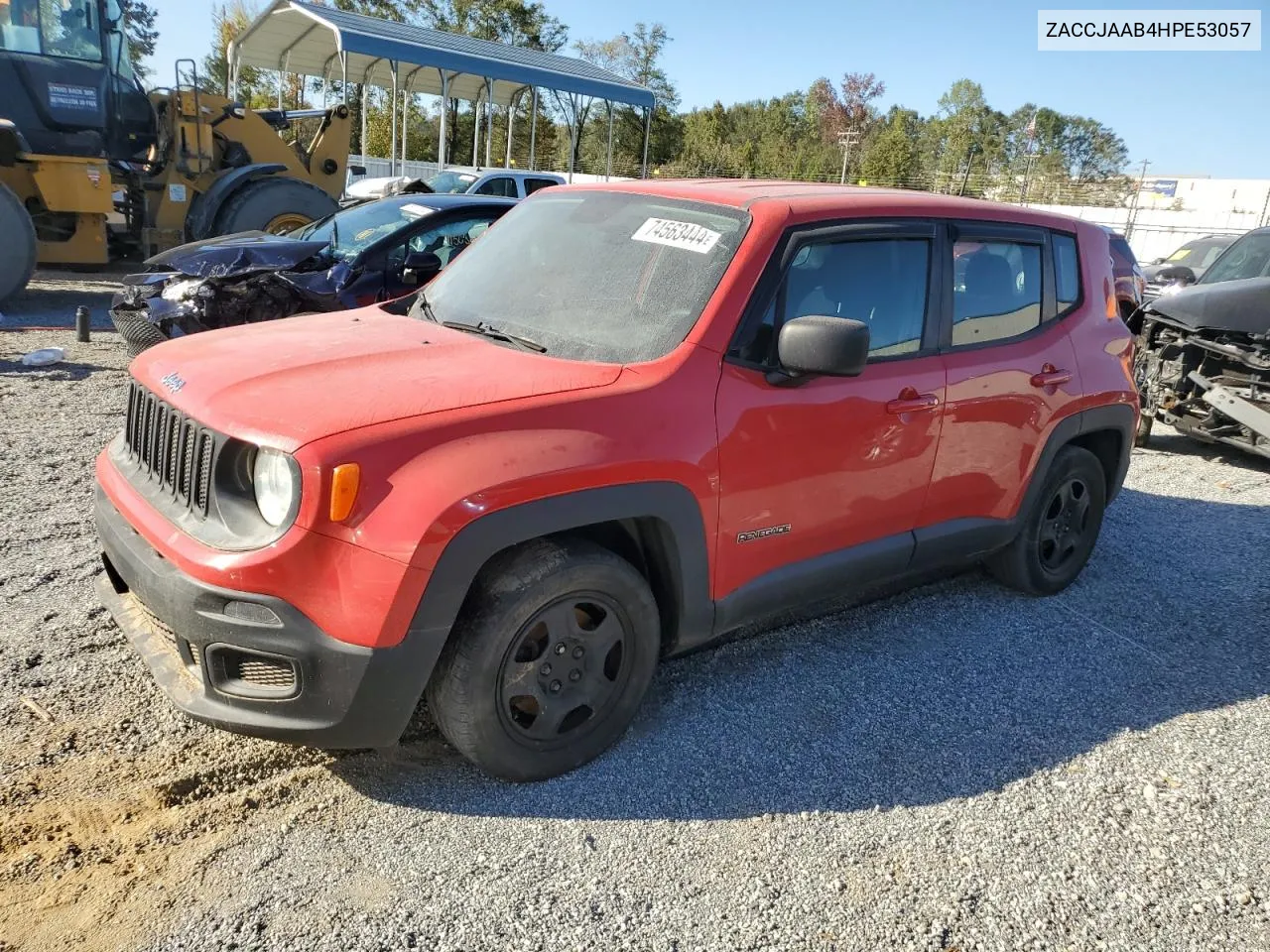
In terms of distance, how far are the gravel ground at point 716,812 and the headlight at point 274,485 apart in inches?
34.5

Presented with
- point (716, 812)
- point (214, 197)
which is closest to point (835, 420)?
point (716, 812)

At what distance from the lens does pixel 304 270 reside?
7.64 meters

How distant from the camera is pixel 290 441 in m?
2.39

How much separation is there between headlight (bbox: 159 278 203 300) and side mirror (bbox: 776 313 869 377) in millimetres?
5785

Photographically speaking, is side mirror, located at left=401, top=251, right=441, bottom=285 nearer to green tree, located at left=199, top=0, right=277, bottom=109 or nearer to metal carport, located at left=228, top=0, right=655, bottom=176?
metal carport, located at left=228, top=0, right=655, bottom=176

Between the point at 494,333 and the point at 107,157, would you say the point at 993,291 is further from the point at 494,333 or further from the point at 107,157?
the point at 107,157

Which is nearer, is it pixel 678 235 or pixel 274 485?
pixel 274 485

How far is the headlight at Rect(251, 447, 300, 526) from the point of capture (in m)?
2.42

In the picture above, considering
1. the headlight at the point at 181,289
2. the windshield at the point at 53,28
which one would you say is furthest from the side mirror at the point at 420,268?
the windshield at the point at 53,28

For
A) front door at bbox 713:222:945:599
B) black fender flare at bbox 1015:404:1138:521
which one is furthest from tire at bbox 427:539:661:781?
black fender flare at bbox 1015:404:1138:521

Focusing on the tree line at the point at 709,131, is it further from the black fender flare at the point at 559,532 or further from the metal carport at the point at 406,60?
the black fender flare at the point at 559,532

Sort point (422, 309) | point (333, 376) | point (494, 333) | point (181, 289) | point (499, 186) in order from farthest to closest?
point (499, 186)
point (181, 289)
point (422, 309)
point (494, 333)
point (333, 376)

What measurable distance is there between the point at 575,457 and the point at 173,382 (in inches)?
51.1

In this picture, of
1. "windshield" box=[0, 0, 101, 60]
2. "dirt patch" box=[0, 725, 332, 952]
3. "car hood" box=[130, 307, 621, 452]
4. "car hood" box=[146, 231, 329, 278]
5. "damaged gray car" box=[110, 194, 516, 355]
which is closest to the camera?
"dirt patch" box=[0, 725, 332, 952]
